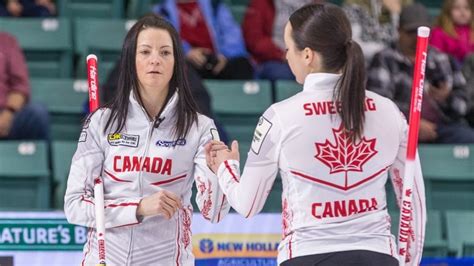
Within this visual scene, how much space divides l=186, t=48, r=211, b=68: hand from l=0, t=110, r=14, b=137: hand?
1.37 metres

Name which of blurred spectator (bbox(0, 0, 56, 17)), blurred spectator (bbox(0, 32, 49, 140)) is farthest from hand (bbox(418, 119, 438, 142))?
blurred spectator (bbox(0, 0, 56, 17))

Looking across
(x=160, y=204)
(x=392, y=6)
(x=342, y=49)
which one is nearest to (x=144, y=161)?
(x=160, y=204)

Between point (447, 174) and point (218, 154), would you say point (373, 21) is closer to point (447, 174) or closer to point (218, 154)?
point (447, 174)

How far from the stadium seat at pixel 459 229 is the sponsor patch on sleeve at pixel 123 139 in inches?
111

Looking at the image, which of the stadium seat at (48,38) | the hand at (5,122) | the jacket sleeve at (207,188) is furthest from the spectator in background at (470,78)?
the jacket sleeve at (207,188)

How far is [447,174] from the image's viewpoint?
7121mm

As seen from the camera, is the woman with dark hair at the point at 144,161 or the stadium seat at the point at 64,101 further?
the stadium seat at the point at 64,101

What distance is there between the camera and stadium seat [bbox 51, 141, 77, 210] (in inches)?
268

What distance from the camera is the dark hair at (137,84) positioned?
160 inches

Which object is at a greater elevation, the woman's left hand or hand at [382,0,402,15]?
hand at [382,0,402,15]

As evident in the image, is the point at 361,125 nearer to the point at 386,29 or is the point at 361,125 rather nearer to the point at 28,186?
the point at 28,186

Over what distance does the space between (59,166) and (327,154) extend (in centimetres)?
353

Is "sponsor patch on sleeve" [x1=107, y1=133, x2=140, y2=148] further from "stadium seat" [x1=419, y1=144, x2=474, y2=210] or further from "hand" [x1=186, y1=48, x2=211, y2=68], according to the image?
"hand" [x1=186, y1=48, x2=211, y2=68]

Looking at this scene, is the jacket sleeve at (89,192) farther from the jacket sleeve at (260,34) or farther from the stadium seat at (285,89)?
the jacket sleeve at (260,34)
